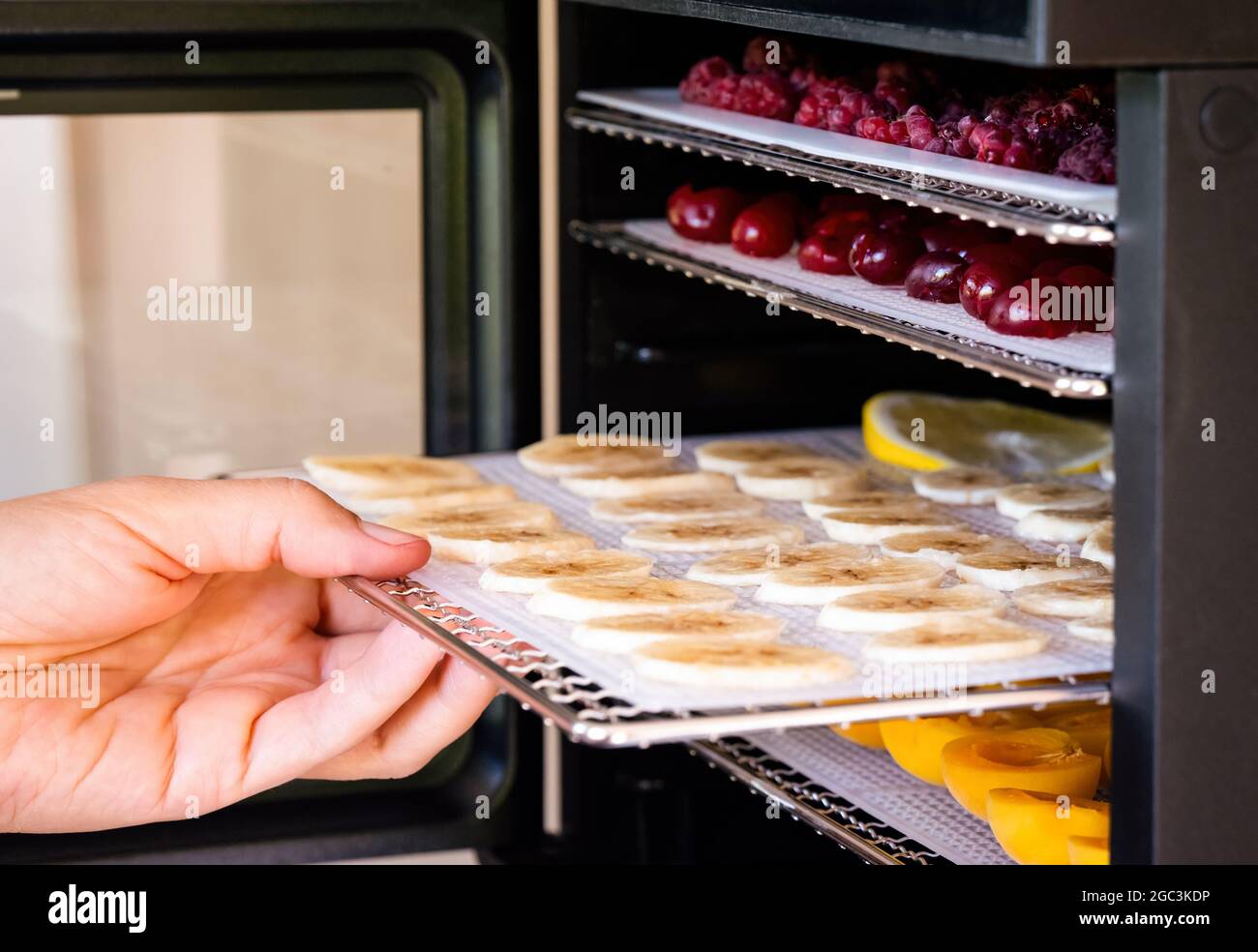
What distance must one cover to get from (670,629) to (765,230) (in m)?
0.57

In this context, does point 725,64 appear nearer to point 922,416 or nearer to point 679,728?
point 922,416

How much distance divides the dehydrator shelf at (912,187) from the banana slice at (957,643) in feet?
0.93

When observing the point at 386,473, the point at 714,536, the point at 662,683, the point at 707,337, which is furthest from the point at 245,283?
the point at 662,683

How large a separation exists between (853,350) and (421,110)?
1.85 ft

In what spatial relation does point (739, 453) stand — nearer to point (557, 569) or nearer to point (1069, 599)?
point (557, 569)

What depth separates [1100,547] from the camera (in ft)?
4.99

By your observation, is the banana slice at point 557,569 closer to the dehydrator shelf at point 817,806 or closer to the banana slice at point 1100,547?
the dehydrator shelf at point 817,806

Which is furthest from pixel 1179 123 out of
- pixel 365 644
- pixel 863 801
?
pixel 365 644

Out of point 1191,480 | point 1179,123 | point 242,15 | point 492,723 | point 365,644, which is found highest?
point 242,15

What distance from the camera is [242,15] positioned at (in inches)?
68.6

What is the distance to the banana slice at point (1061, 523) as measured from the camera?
161cm

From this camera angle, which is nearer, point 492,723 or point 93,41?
point 93,41
